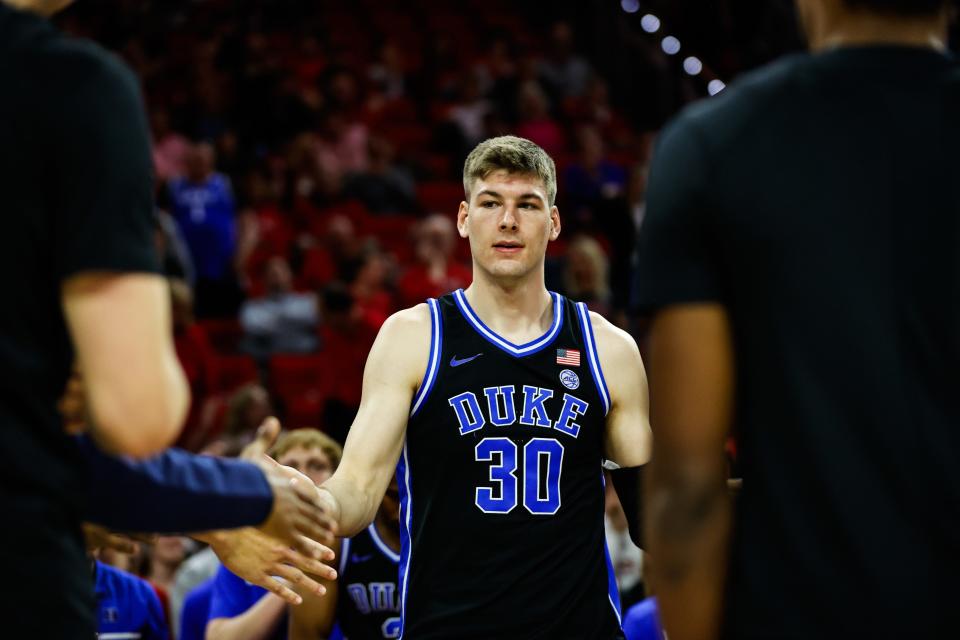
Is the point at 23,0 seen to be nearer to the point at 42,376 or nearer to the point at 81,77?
the point at 81,77

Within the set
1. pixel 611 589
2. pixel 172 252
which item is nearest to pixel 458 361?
pixel 611 589

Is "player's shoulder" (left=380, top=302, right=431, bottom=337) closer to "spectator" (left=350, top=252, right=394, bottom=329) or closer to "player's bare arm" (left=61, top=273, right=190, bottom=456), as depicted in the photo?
"player's bare arm" (left=61, top=273, right=190, bottom=456)

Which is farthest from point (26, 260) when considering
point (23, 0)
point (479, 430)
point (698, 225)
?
point (479, 430)

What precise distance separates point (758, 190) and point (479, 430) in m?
2.44

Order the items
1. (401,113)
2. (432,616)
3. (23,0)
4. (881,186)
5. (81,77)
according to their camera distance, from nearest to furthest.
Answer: (881,186) < (81,77) < (23,0) < (432,616) < (401,113)

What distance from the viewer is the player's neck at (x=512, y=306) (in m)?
4.57

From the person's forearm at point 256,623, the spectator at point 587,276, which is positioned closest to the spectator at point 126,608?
the person's forearm at point 256,623

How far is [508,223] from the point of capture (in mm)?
4621

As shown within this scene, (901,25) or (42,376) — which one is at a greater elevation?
(901,25)

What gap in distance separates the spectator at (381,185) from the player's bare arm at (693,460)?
12.3 m

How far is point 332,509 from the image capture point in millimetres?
3791

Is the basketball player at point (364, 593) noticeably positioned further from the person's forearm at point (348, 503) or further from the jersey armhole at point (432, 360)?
the person's forearm at point (348, 503)

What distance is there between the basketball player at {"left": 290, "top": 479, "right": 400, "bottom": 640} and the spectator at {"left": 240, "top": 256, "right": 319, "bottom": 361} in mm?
6166

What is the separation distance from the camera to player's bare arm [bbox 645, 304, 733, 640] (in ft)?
6.46
